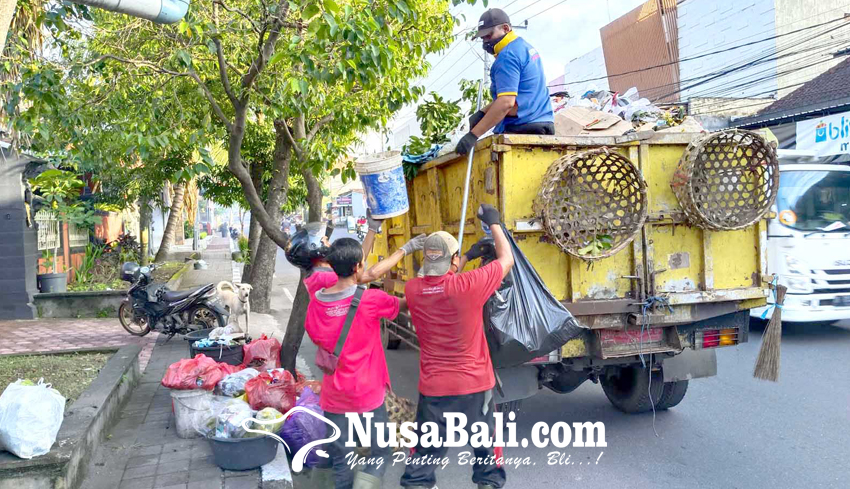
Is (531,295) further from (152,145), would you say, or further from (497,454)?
(152,145)

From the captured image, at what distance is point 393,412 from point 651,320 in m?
1.91

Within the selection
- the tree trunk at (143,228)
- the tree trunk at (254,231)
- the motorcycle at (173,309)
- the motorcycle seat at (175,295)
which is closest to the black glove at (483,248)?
the motorcycle at (173,309)

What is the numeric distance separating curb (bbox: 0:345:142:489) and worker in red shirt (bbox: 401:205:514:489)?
189 cm

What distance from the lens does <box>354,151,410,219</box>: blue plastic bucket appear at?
407cm

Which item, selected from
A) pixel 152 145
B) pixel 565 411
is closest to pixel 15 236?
pixel 152 145

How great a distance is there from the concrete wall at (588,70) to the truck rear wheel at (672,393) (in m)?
25.1

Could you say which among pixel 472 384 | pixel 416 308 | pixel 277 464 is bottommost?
pixel 277 464

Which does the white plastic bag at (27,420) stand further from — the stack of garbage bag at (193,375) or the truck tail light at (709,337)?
the truck tail light at (709,337)

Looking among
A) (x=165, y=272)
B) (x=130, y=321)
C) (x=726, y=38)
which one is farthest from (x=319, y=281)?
(x=726, y=38)

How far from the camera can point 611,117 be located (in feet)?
14.7

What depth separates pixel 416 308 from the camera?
134 inches

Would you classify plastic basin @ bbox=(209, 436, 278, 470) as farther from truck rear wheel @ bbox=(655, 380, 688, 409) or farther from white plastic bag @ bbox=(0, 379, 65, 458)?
truck rear wheel @ bbox=(655, 380, 688, 409)

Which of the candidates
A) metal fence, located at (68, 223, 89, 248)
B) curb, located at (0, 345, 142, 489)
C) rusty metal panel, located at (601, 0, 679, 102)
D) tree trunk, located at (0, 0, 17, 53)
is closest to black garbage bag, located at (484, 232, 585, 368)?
curb, located at (0, 345, 142, 489)

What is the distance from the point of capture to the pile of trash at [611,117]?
4.41 metres
